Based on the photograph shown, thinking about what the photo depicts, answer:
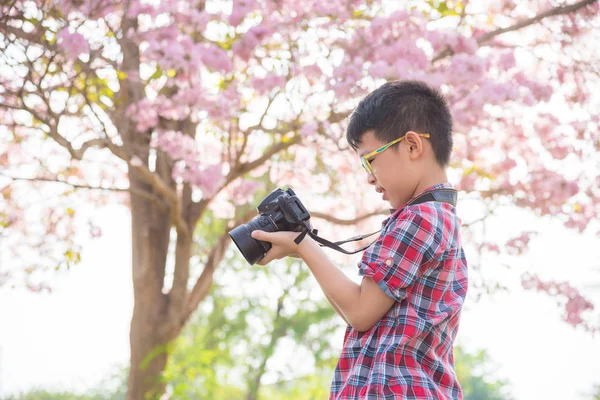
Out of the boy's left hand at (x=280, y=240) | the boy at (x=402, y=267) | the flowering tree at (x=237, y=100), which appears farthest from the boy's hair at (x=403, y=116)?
the flowering tree at (x=237, y=100)

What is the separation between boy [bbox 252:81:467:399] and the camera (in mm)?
1402

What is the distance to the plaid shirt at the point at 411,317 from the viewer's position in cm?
139

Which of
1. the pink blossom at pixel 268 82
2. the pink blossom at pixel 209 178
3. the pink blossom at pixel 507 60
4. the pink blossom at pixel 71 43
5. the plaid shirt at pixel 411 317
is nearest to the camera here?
the plaid shirt at pixel 411 317

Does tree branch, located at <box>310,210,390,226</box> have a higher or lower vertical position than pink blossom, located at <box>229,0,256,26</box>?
lower

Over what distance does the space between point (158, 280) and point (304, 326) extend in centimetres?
918

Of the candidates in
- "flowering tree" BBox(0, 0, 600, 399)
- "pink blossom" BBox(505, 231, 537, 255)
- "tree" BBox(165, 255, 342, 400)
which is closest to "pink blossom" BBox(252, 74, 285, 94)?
"flowering tree" BBox(0, 0, 600, 399)

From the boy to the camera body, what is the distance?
2 cm

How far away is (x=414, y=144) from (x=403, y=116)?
7 centimetres

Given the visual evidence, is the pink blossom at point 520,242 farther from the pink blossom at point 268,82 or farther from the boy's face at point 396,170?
the boy's face at point 396,170

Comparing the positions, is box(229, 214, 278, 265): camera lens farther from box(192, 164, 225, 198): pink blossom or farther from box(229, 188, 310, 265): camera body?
box(192, 164, 225, 198): pink blossom

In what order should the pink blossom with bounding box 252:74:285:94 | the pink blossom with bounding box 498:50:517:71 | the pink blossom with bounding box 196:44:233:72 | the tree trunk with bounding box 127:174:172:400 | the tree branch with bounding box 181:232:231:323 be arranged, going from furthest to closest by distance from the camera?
the tree branch with bounding box 181:232:231:323 < the tree trunk with bounding box 127:174:172:400 < the pink blossom with bounding box 498:50:517:71 < the pink blossom with bounding box 252:74:285:94 < the pink blossom with bounding box 196:44:233:72

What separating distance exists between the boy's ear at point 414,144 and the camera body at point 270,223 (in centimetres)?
27

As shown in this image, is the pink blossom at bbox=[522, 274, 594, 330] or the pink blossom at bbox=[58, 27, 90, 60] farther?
the pink blossom at bbox=[522, 274, 594, 330]

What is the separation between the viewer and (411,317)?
55.7 inches
